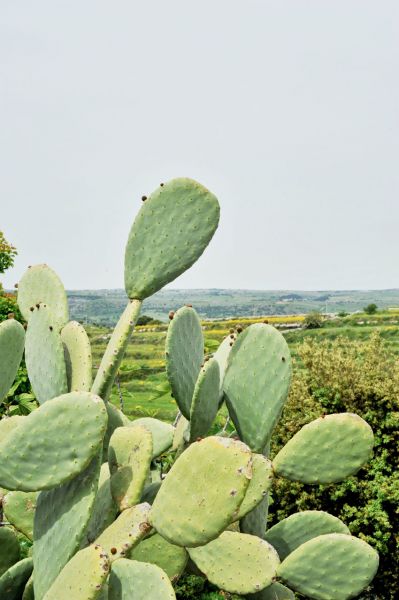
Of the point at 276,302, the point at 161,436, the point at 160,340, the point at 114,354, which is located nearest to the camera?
the point at 114,354

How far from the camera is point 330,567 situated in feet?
6.73

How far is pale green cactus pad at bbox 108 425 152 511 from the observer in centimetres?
168

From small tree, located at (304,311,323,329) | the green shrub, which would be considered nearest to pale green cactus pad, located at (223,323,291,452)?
the green shrub

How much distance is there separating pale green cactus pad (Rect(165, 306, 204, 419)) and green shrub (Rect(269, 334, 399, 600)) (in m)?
4.59

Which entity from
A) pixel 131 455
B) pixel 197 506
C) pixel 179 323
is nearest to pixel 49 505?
pixel 131 455

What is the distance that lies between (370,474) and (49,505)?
5143mm

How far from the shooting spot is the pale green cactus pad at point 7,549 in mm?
2090

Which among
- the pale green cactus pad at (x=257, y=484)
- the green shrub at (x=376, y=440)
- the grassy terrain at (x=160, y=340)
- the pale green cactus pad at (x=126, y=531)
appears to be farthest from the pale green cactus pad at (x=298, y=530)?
the grassy terrain at (x=160, y=340)

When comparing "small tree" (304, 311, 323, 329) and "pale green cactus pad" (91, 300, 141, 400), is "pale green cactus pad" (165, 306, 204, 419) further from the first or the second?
"small tree" (304, 311, 323, 329)

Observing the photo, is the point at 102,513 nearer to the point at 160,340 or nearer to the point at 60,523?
the point at 60,523

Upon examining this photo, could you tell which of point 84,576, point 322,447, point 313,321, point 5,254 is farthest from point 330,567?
point 313,321

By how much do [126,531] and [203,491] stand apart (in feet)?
0.70

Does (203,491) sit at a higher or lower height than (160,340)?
higher

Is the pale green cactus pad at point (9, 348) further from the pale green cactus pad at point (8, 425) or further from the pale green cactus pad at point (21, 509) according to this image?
the pale green cactus pad at point (21, 509)
